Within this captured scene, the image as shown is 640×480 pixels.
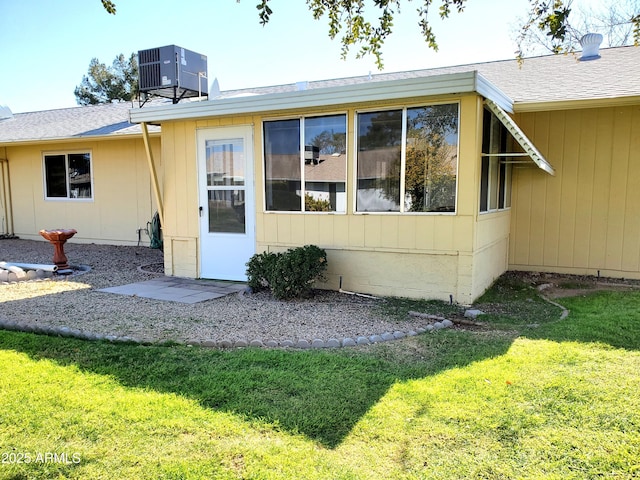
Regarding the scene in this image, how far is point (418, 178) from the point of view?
5750 mm

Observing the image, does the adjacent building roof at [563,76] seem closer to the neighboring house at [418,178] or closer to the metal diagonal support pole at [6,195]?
the neighboring house at [418,178]

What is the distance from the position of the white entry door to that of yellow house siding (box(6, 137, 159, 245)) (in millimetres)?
3974

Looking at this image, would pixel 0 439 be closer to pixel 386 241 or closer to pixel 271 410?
pixel 271 410

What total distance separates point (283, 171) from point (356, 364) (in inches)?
142

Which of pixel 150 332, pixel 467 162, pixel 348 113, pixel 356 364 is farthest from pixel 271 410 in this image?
pixel 348 113

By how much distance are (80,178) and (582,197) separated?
448 inches

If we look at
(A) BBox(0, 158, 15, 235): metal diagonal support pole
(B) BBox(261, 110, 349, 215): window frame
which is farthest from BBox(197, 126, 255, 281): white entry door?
(A) BBox(0, 158, 15, 235): metal diagonal support pole

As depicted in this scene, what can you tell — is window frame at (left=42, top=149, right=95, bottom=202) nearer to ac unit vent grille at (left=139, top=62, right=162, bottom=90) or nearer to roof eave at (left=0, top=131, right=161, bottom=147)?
roof eave at (left=0, top=131, right=161, bottom=147)

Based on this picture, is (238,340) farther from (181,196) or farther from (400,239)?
(181,196)

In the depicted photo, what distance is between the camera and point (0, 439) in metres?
2.55

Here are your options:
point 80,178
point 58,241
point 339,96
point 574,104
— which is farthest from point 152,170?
point 574,104

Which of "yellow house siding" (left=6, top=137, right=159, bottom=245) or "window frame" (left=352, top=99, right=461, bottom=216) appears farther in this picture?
"yellow house siding" (left=6, top=137, right=159, bottom=245)

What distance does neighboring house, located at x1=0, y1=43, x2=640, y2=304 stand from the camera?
5.60m

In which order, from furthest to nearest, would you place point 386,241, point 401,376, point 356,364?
point 386,241, point 356,364, point 401,376
